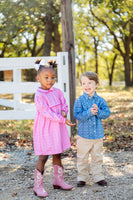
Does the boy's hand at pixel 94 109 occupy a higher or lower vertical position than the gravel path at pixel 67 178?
higher

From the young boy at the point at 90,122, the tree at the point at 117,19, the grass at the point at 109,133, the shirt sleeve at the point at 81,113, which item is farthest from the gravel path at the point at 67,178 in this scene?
the tree at the point at 117,19

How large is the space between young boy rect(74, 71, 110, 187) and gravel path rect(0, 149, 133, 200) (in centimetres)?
21

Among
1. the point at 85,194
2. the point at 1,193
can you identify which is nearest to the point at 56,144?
the point at 85,194

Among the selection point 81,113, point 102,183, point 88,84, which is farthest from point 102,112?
point 102,183

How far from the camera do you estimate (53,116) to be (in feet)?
9.89

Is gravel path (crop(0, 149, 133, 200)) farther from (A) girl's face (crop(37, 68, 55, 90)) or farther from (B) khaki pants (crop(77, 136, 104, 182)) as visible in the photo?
(A) girl's face (crop(37, 68, 55, 90))

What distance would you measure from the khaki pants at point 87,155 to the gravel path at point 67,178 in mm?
→ 139

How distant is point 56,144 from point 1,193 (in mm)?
986

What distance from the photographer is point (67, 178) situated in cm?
382

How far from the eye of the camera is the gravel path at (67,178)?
3.18 metres

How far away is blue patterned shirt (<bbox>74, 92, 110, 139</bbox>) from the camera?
128 inches

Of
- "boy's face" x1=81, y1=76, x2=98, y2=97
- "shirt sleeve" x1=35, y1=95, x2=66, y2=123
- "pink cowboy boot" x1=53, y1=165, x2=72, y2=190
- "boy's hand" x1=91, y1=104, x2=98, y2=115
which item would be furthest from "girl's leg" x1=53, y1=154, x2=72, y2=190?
"boy's face" x1=81, y1=76, x2=98, y2=97

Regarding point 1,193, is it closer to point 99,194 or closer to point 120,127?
point 99,194

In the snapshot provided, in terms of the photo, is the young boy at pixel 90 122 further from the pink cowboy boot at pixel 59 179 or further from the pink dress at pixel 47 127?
the pink dress at pixel 47 127
